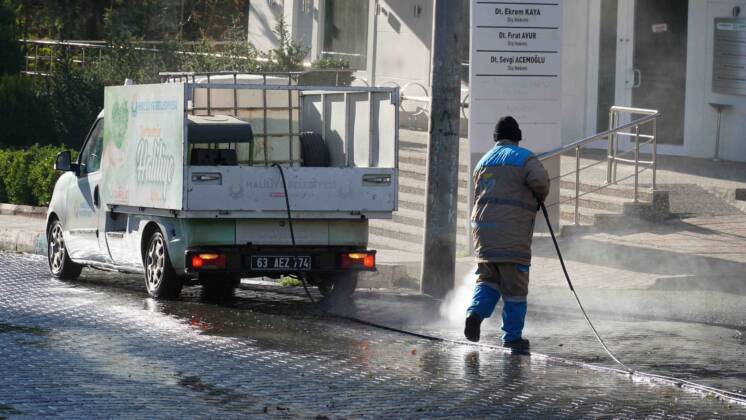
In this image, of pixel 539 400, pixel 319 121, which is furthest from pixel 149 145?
pixel 539 400

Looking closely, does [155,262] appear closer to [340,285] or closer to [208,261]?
[208,261]

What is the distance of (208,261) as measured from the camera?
12.0 m

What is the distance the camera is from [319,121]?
1355 cm

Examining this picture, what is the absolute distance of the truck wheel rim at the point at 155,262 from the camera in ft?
41.3

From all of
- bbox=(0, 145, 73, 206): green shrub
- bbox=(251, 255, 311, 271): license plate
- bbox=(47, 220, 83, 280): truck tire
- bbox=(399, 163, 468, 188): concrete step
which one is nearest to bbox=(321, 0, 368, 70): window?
bbox=(399, 163, 468, 188): concrete step

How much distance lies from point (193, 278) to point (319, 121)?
2.05 metres

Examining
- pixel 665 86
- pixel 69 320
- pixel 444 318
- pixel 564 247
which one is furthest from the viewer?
pixel 665 86

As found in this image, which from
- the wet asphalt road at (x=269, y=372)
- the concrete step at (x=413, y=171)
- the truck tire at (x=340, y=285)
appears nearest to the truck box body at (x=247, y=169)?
the truck tire at (x=340, y=285)

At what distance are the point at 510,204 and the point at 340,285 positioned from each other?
3.13 m

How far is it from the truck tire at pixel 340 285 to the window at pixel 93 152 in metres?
2.98

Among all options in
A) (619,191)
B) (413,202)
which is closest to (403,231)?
(413,202)

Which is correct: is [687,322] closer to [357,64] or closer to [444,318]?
[444,318]

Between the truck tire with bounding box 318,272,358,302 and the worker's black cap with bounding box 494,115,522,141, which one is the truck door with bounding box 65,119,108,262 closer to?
the truck tire with bounding box 318,272,358,302

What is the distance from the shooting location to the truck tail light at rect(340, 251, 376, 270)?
41.0 ft
